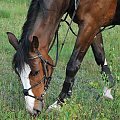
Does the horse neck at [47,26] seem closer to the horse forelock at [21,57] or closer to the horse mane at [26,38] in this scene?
the horse mane at [26,38]

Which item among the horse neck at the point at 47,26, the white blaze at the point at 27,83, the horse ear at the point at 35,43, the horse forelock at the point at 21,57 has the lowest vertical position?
the white blaze at the point at 27,83

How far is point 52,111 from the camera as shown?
467 cm

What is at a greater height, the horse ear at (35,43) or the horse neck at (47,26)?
the horse neck at (47,26)

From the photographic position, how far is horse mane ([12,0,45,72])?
174 inches

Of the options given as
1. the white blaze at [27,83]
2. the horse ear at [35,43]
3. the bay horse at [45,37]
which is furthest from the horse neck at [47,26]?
the white blaze at [27,83]

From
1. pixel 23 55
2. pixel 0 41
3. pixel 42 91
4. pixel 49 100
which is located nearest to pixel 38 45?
pixel 23 55

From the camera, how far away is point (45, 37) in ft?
15.5

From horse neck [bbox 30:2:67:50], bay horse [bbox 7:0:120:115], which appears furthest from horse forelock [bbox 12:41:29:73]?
horse neck [bbox 30:2:67:50]

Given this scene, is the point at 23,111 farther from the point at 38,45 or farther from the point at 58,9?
the point at 58,9

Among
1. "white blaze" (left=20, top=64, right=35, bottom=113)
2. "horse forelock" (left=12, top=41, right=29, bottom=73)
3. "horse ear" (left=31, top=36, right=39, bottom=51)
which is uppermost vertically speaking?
"horse ear" (left=31, top=36, right=39, bottom=51)

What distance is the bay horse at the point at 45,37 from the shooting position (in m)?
4.45

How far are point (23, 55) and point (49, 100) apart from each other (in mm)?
932

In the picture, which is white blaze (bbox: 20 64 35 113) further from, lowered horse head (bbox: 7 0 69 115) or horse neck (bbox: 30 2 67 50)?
horse neck (bbox: 30 2 67 50)

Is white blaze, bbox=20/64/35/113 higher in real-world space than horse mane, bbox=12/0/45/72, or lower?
lower
